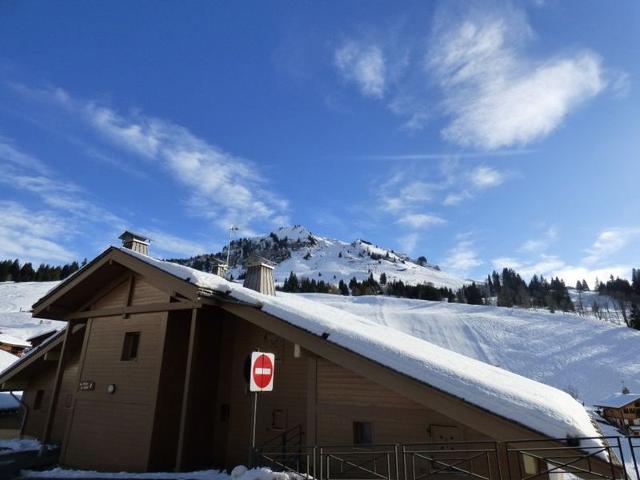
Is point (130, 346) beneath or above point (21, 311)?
beneath

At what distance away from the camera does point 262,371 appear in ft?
23.3

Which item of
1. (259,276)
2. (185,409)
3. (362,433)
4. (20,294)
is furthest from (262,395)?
(20,294)

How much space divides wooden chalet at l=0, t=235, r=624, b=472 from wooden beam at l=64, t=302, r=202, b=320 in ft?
0.16

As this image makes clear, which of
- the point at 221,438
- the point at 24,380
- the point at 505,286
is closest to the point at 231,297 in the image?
the point at 221,438

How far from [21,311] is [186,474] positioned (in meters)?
82.7

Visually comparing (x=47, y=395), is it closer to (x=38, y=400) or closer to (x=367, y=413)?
(x=38, y=400)

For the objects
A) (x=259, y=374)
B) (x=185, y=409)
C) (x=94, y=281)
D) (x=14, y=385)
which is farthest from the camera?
(x=14, y=385)

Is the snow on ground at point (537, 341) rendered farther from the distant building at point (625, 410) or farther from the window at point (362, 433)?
the window at point (362, 433)

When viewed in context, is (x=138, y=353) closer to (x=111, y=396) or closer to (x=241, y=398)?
(x=111, y=396)

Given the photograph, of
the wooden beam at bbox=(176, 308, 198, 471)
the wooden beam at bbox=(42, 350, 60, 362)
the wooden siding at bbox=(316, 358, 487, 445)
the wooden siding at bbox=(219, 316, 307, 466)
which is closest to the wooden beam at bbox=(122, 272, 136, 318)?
the wooden beam at bbox=(176, 308, 198, 471)

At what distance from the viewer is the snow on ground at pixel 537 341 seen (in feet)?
160

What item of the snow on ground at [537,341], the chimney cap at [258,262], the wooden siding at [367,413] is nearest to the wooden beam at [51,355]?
the chimney cap at [258,262]

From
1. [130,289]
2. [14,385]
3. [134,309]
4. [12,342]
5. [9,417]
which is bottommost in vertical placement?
[9,417]

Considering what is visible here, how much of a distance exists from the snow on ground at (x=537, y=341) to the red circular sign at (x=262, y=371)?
32050 mm
